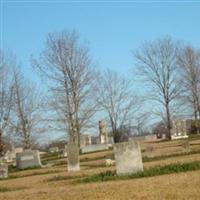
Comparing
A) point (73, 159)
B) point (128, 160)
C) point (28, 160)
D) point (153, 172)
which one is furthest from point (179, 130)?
point (153, 172)

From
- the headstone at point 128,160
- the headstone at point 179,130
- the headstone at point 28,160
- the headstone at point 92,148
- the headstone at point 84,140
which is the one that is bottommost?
the headstone at point 128,160

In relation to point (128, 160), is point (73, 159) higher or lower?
higher

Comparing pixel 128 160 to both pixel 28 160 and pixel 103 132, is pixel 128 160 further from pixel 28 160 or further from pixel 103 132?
pixel 103 132

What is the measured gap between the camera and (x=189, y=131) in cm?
7738

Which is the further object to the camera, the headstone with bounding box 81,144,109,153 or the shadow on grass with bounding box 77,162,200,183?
the headstone with bounding box 81,144,109,153

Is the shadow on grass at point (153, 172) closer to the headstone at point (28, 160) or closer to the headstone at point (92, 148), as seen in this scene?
the headstone at point (28, 160)

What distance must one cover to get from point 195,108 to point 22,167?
95.5 ft

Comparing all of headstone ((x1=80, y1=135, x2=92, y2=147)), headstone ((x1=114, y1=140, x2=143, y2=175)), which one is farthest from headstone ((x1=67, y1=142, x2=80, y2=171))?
headstone ((x1=80, y1=135, x2=92, y2=147))

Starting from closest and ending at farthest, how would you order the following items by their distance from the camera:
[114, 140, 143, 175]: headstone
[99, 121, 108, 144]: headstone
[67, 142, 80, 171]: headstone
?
1. [114, 140, 143, 175]: headstone
2. [67, 142, 80, 171]: headstone
3. [99, 121, 108, 144]: headstone

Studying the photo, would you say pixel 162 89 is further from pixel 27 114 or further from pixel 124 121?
pixel 27 114

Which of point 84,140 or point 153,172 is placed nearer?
point 153,172

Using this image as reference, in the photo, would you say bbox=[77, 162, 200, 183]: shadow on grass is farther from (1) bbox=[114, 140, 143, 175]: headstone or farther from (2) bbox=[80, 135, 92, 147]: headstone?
(2) bbox=[80, 135, 92, 147]: headstone

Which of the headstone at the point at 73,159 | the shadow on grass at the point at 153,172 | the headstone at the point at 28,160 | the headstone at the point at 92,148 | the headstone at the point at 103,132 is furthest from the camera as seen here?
the headstone at the point at 103,132

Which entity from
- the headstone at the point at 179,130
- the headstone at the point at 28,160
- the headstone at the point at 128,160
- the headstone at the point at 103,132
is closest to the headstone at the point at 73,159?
the headstone at the point at 128,160
